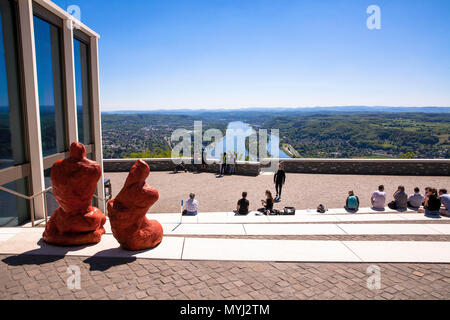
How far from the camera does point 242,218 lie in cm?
927

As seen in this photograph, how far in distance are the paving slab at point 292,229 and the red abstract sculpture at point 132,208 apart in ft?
8.61

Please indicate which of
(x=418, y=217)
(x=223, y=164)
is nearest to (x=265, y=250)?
(x=418, y=217)

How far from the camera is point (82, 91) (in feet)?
40.9

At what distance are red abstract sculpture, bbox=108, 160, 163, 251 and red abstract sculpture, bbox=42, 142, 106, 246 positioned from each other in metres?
0.57

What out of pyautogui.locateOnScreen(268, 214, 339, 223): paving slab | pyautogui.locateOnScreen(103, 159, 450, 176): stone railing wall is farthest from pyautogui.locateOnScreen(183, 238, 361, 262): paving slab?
pyautogui.locateOnScreen(103, 159, 450, 176): stone railing wall

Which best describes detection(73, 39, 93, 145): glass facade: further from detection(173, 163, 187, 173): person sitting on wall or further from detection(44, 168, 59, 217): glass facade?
detection(173, 163, 187, 173): person sitting on wall

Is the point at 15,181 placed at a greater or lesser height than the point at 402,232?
greater

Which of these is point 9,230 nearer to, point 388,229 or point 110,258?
point 110,258

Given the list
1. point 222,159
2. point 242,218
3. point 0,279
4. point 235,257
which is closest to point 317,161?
point 222,159

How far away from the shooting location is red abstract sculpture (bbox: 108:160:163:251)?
17.2 feet

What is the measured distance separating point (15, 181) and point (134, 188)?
451cm
